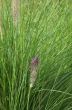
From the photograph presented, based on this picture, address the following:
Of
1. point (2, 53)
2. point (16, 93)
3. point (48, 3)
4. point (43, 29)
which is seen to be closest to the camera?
point (16, 93)

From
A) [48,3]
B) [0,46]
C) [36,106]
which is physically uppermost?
[48,3]

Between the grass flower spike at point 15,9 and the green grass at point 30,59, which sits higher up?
the grass flower spike at point 15,9

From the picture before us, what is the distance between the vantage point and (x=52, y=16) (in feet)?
7.41

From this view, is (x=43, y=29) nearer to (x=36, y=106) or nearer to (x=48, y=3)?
(x=48, y=3)

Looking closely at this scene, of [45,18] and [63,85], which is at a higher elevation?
[45,18]

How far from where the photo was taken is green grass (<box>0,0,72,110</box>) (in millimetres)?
1823

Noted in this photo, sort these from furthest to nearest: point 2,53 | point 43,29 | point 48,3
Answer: point 48,3
point 43,29
point 2,53

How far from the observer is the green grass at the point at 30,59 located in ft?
5.98

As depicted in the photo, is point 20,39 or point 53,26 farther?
point 53,26

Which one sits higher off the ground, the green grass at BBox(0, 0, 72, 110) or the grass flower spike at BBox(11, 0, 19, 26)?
the grass flower spike at BBox(11, 0, 19, 26)

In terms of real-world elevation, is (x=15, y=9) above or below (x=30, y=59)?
above

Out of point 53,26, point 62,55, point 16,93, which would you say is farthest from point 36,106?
point 53,26

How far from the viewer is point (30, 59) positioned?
1.84 m

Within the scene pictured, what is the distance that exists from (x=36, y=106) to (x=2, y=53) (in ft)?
1.10
